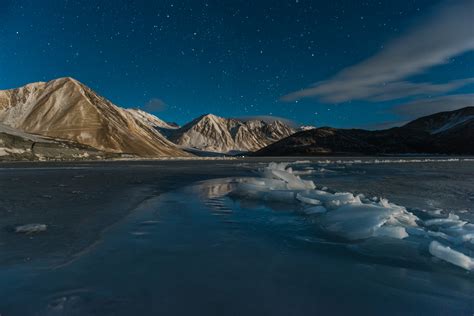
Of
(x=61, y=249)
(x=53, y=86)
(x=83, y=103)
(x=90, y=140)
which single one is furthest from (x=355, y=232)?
(x=53, y=86)

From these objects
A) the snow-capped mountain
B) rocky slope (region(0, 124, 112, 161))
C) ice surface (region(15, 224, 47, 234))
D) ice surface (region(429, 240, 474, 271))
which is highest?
the snow-capped mountain

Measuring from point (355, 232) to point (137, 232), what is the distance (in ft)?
18.5

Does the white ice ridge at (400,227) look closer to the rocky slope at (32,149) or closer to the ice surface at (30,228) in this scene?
the ice surface at (30,228)

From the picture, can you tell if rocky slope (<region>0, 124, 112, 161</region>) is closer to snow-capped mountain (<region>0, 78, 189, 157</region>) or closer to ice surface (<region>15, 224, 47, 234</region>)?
snow-capped mountain (<region>0, 78, 189, 157</region>)

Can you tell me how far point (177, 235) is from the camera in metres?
8.58

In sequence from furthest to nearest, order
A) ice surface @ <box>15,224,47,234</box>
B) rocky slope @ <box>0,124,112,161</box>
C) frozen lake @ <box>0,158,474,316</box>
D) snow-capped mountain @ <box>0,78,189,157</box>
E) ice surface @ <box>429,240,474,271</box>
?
snow-capped mountain @ <box>0,78,189,157</box>, rocky slope @ <box>0,124,112,161</box>, ice surface @ <box>15,224,47,234</box>, ice surface @ <box>429,240,474,271</box>, frozen lake @ <box>0,158,474,316</box>

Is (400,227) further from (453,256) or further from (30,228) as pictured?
(30,228)

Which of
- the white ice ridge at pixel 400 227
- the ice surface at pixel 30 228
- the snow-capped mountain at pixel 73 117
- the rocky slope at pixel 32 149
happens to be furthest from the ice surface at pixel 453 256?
the snow-capped mountain at pixel 73 117

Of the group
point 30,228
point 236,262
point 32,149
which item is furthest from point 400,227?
point 32,149

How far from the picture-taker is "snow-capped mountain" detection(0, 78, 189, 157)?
14425 centimetres

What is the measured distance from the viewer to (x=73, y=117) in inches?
5965

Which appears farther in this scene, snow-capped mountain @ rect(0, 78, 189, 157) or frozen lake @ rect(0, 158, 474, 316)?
snow-capped mountain @ rect(0, 78, 189, 157)

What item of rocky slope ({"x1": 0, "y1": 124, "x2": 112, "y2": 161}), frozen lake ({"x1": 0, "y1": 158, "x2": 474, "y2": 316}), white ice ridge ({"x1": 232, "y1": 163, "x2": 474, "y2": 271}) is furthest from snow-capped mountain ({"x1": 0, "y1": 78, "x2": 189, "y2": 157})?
white ice ridge ({"x1": 232, "y1": 163, "x2": 474, "y2": 271})

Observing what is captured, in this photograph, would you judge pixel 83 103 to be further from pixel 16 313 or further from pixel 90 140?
pixel 16 313
